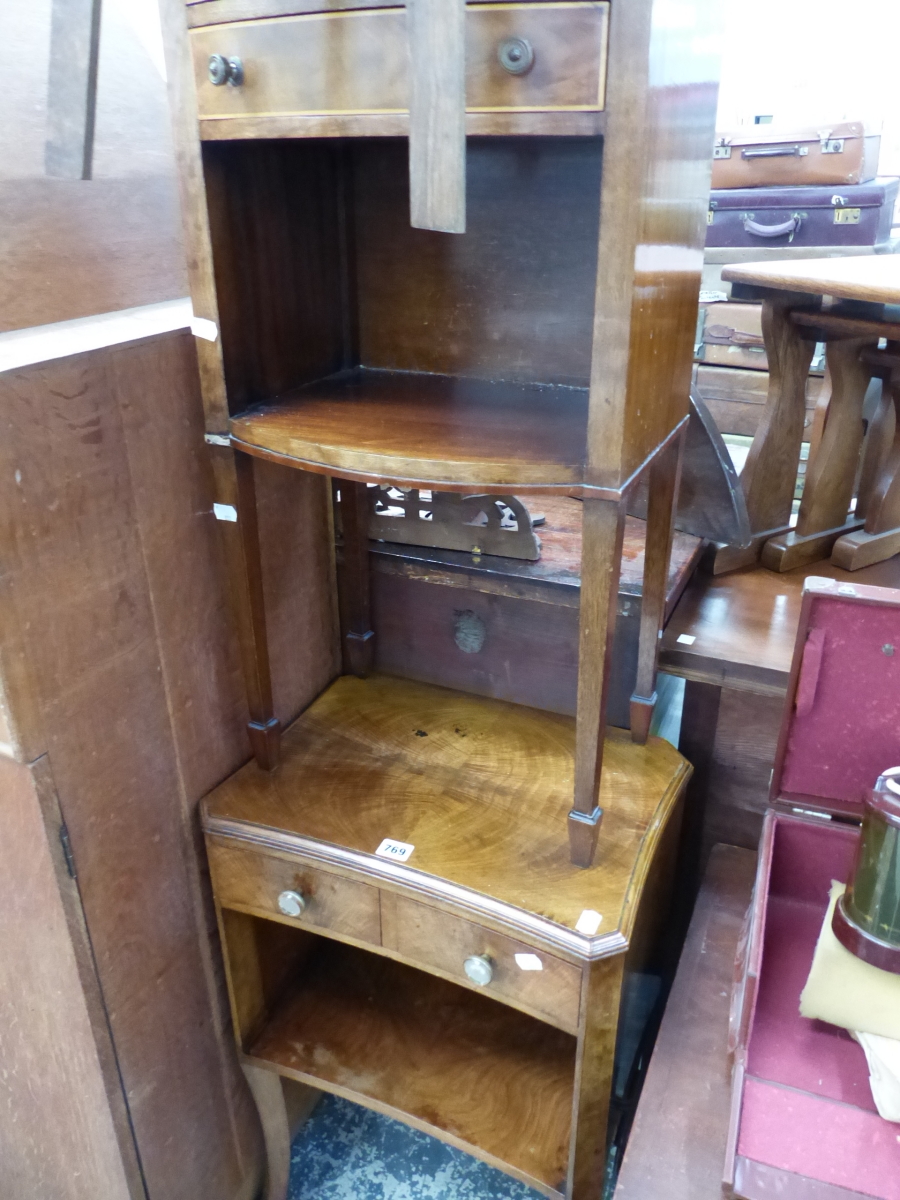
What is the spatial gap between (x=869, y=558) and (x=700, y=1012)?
0.70m

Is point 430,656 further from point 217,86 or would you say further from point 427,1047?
point 217,86

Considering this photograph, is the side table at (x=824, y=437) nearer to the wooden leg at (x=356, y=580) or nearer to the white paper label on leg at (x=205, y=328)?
the wooden leg at (x=356, y=580)

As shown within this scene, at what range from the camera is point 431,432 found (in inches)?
29.7

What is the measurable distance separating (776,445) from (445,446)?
0.72 m

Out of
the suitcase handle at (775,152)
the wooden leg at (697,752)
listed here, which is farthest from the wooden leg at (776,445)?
the suitcase handle at (775,152)

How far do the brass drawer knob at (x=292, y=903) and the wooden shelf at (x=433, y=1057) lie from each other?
232 mm

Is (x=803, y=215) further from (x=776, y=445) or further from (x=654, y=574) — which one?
(x=654, y=574)

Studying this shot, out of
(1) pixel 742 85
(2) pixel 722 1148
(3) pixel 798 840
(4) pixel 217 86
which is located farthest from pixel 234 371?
(1) pixel 742 85

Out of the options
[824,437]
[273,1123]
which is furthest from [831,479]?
[273,1123]

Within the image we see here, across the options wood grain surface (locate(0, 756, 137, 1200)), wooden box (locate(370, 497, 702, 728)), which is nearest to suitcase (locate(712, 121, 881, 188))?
wooden box (locate(370, 497, 702, 728))

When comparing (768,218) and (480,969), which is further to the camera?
(768,218)

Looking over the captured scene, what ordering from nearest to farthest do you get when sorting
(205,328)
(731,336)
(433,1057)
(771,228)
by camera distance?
(205,328) < (433,1057) < (731,336) < (771,228)

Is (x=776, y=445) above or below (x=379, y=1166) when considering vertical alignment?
above

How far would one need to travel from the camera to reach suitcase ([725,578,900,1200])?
652 mm
